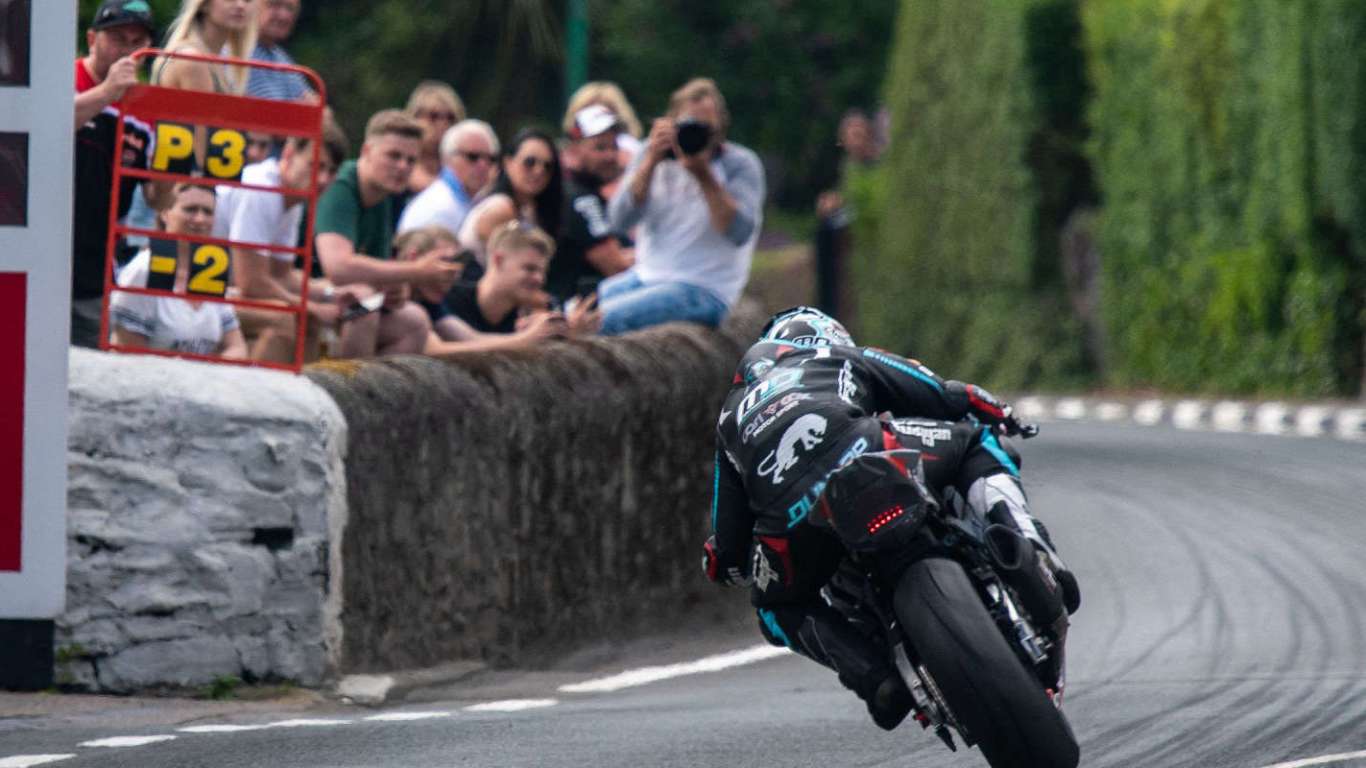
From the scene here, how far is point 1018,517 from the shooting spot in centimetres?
695

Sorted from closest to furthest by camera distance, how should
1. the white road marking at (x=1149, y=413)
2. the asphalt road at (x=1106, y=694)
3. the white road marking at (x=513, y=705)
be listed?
the asphalt road at (x=1106, y=694)
the white road marking at (x=513, y=705)
the white road marking at (x=1149, y=413)

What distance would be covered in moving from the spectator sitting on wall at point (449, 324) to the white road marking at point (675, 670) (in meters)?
1.41

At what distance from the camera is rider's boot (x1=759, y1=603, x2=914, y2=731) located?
6902mm

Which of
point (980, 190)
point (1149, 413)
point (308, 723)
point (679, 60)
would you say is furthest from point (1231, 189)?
point (679, 60)

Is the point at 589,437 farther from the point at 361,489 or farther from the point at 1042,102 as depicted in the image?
the point at 1042,102

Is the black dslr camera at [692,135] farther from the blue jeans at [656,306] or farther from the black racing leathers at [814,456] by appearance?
the black racing leathers at [814,456]

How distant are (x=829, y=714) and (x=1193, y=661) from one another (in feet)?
6.21

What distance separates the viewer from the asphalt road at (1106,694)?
25.6 feet

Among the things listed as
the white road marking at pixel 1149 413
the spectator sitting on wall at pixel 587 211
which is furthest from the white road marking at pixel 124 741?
the white road marking at pixel 1149 413

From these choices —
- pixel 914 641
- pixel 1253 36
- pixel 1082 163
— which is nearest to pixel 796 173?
pixel 1082 163

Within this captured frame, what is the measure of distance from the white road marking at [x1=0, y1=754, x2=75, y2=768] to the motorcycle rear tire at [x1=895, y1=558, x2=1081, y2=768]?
2603 mm

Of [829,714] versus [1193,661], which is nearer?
→ [829,714]

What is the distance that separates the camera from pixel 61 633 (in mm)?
8859

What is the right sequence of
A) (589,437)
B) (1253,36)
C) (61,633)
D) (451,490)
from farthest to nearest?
1. (1253,36)
2. (589,437)
3. (451,490)
4. (61,633)
